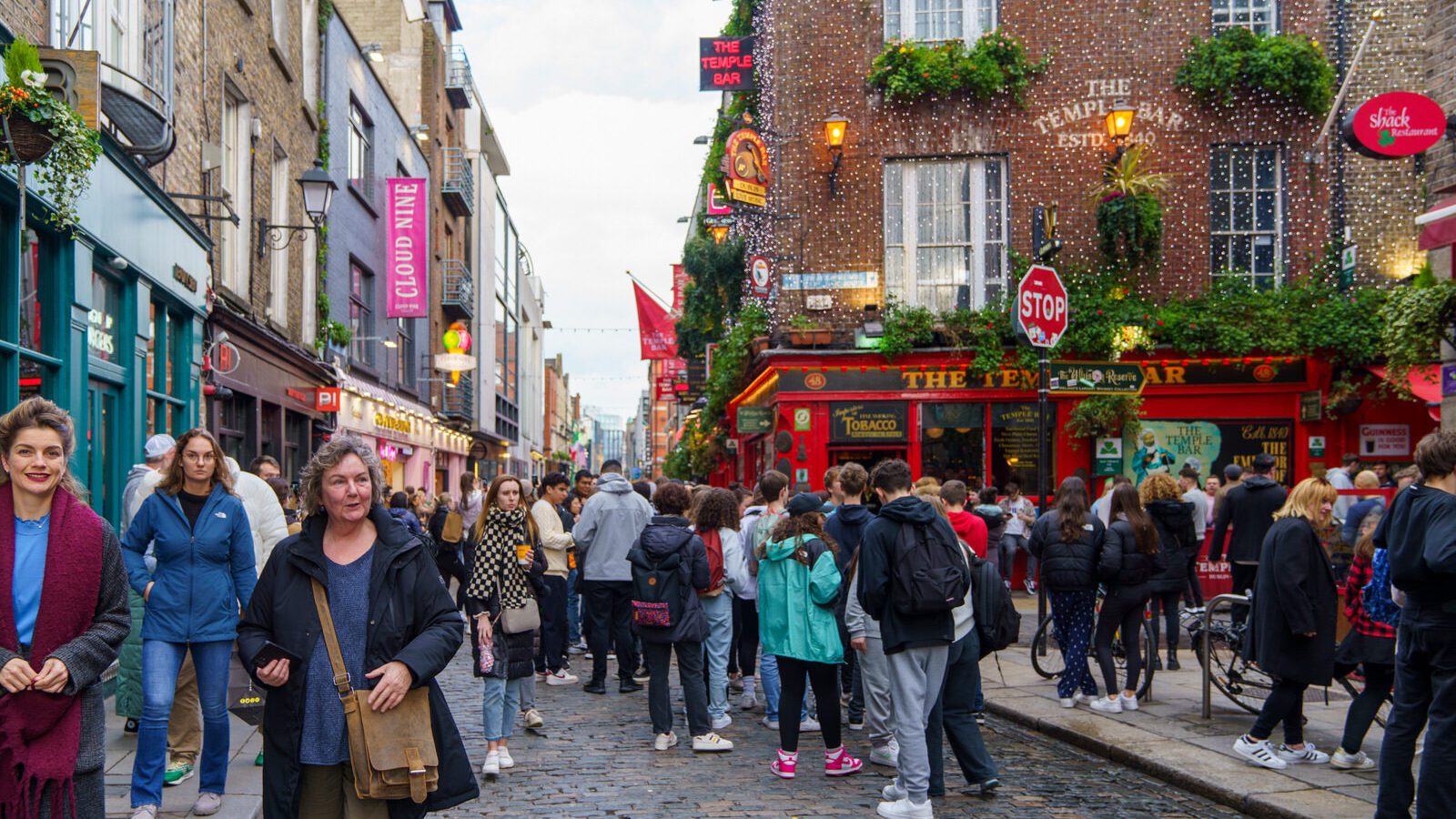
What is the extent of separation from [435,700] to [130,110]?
8.36 m

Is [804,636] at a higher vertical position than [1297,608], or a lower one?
lower

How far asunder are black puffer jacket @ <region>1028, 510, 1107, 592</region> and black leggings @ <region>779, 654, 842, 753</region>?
2.37 meters

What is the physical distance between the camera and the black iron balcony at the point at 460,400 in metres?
41.6

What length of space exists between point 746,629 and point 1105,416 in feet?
33.1

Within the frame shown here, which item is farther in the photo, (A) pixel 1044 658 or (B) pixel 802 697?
(A) pixel 1044 658

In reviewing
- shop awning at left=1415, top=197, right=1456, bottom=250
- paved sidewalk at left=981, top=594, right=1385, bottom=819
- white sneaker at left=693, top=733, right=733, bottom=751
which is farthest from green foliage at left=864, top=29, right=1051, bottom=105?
white sneaker at left=693, top=733, right=733, bottom=751

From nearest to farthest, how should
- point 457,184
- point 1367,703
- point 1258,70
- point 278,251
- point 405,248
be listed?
point 1367,703 < point 1258,70 < point 278,251 < point 405,248 < point 457,184

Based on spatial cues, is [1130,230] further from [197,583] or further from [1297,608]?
[197,583]

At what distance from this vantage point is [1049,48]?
19359mm

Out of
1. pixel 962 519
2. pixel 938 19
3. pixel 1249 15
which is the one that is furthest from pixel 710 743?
pixel 1249 15

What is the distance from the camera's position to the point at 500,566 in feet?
26.1

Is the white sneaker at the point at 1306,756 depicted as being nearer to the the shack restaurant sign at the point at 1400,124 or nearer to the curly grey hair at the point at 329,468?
the curly grey hair at the point at 329,468

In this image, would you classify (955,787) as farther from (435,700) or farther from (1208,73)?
(1208,73)

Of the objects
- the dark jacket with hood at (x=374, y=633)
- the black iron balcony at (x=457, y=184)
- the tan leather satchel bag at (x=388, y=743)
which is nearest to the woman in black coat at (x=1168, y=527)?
the dark jacket with hood at (x=374, y=633)
